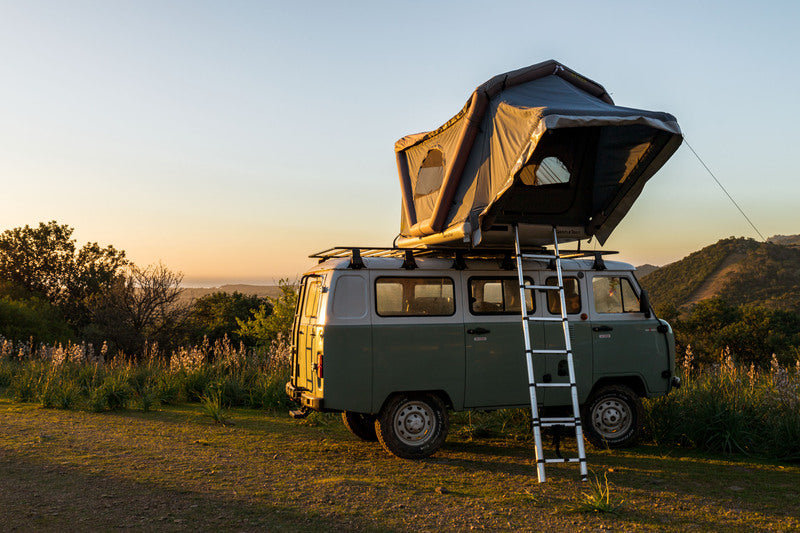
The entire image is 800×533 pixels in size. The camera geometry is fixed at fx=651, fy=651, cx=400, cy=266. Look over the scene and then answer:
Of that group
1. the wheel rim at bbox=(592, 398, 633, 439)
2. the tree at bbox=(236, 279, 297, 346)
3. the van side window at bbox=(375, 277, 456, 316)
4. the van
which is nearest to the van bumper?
the van

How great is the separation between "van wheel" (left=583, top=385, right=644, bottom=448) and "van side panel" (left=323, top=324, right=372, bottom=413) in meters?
3.21

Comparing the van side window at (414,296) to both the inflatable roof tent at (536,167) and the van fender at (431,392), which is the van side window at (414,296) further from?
the van fender at (431,392)

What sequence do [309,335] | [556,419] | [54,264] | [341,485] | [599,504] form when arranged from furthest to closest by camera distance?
[54,264]
[309,335]
[556,419]
[341,485]
[599,504]

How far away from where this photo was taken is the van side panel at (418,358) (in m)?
8.20

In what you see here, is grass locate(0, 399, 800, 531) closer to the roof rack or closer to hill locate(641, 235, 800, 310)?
the roof rack

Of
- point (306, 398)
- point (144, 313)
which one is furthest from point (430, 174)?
point (144, 313)

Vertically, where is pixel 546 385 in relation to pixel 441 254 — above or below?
below

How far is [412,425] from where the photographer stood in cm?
840

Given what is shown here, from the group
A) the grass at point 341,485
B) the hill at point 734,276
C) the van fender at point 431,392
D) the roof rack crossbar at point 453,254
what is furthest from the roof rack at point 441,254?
the hill at point 734,276

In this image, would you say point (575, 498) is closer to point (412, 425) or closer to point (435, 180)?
point (412, 425)

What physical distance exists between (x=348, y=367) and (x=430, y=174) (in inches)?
129

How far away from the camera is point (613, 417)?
30.1 feet

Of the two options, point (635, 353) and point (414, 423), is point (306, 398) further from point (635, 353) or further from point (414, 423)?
point (635, 353)

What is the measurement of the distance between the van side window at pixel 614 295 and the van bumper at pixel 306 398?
13.4 feet
